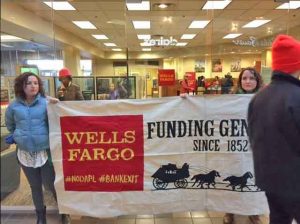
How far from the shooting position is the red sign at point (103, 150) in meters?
2.25

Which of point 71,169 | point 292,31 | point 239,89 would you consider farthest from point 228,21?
point 71,169

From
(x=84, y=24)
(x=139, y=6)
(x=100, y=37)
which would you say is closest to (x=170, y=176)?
(x=139, y=6)

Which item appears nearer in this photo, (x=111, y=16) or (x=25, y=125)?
Result: (x=25, y=125)

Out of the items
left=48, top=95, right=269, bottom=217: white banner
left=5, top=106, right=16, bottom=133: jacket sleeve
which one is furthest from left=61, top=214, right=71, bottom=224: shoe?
left=5, top=106, right=16, bottom=133: jacket sleeve

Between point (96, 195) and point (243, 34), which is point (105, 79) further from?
point (243, 34)

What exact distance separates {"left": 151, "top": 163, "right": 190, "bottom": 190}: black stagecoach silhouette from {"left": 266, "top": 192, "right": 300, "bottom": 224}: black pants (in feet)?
2.61

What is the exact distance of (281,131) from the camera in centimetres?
136

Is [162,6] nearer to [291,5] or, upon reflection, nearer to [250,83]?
[291,5]

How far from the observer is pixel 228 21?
7.20 meters

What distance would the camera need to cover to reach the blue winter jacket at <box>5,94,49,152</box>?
2232 mm

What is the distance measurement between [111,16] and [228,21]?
2.90 metres

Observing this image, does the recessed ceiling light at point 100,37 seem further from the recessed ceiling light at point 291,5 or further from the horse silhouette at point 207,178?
the horse silhouette at point 207,178

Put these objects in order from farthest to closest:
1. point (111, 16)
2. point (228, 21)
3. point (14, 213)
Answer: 1. point (228, 21)
2. point (111, 16)
3. point (14, 213)

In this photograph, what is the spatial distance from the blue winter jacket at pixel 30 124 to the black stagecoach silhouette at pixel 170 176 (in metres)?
0.91
